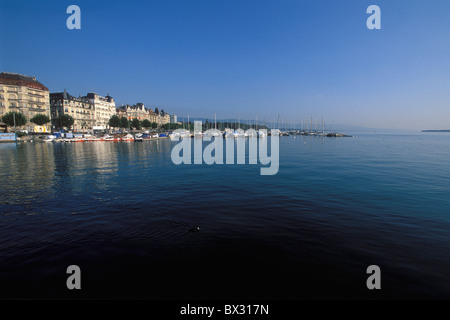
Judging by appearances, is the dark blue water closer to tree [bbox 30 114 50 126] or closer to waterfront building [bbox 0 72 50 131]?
tree [bbox 30 114 50 126]

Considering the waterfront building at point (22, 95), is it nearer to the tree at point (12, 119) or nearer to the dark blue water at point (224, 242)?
the tree at point (12, 119)

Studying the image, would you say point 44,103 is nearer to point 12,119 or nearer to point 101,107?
point 12,119

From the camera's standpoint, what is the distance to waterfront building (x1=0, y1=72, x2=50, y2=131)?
116188mm

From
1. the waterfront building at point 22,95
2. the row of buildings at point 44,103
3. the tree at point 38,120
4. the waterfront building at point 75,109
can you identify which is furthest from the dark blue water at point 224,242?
the waterfront building at point 75,109

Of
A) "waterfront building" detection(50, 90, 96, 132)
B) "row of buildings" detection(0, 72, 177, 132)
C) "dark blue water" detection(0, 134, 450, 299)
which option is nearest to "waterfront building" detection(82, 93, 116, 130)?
"row of buildings" detection(0, 72, 177, 132)

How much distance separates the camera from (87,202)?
1647 centimetres

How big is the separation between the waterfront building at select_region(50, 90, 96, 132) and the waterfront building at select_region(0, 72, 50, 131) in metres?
10.8

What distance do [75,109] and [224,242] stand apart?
17473cm

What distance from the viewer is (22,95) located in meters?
121

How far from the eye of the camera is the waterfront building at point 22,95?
116188 mm

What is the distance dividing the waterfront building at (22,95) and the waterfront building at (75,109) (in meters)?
10.8

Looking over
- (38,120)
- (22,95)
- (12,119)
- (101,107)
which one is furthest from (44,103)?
(101,107)

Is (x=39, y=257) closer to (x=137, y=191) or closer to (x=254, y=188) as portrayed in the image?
(x=137, y=191)

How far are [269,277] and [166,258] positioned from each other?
3786 millimetres
